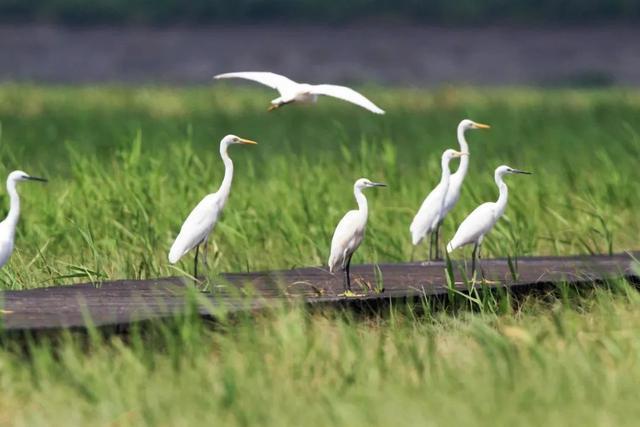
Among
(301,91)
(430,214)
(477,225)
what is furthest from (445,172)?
(301,91)

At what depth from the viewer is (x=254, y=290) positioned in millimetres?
7742

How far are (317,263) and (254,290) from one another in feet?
5.78

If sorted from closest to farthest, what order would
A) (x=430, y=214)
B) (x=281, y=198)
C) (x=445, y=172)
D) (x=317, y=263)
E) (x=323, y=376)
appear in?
(x=323, y=376) < (x=430, y=214) < (x=445, y=172) < (x=317, y=263) < (x=281, y=198)

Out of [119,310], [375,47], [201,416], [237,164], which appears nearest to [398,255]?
→ [119,310]

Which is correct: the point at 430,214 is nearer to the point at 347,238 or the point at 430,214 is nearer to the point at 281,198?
the point at 347,238

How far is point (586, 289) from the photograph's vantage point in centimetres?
810

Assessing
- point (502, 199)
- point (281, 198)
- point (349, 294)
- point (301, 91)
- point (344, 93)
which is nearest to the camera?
point (349, 294)

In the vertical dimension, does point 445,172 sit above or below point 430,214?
above

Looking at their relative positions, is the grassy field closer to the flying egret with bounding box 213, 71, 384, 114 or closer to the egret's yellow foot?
the egret's yellow foot

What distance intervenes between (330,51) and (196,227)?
3421cm

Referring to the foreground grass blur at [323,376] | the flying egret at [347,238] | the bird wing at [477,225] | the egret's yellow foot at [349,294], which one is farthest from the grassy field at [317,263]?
the bird wing at [477,225]

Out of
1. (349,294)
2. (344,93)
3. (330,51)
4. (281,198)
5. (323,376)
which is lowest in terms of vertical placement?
(323,376)

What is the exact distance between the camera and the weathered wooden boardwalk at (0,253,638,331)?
22.4 ft

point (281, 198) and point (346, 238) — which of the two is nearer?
point (346, 238)
